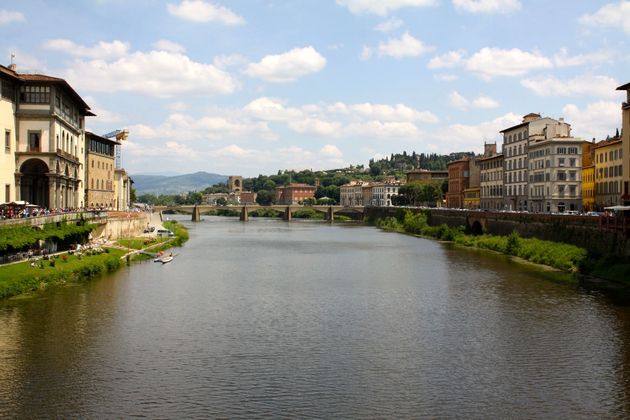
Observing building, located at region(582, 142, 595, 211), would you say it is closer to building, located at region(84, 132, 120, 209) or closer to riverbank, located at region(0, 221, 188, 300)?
riverbank, located at region(0, 221, 188, 300)

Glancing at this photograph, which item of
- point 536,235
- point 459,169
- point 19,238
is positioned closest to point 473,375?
point 19,238

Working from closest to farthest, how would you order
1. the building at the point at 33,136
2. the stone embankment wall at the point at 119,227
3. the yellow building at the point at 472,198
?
the building at the point at 33,136 → the stone embankment wall at the point at 119,227 → the yellow building at the point at 472,198

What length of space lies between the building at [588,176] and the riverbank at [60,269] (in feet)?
198

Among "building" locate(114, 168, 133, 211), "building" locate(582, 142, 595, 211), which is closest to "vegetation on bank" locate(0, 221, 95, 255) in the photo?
"building" locate(114, 168, 133, 211)

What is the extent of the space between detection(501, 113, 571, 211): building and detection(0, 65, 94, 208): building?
66.9m

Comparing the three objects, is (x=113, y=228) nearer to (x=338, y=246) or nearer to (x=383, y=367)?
(x=338, y=246)

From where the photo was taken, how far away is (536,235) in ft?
242

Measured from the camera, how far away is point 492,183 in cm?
12338

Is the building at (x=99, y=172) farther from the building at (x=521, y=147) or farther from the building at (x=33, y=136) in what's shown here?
the building at (x=521, y=147)

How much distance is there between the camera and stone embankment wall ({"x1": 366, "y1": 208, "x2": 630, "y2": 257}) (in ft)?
180

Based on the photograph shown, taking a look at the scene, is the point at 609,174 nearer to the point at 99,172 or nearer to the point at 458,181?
the point at 458,181

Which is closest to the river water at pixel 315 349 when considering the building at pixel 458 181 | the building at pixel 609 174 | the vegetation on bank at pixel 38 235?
Result: the vegetation on bank at pixel 38 235

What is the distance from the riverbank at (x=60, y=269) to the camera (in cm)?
4338

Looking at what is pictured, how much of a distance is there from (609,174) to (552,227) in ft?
72.4
